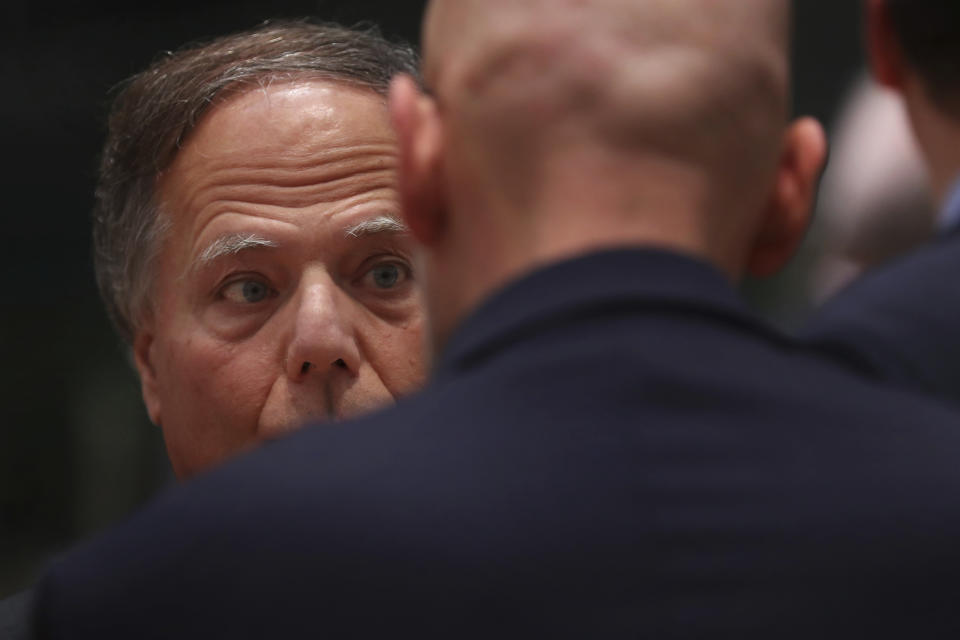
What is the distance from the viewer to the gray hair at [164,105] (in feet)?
9.68

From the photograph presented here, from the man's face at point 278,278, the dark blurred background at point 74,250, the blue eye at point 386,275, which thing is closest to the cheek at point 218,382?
the man's face at point 278,278

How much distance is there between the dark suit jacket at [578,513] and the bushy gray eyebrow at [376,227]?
150cm

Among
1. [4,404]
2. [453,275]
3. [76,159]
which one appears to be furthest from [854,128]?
[4,404]

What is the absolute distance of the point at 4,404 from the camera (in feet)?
29.1

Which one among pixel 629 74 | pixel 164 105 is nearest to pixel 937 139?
pixel 629 74

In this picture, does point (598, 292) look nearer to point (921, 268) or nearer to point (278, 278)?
point (921, 268)

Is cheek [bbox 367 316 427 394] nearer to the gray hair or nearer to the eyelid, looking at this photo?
the eyelid

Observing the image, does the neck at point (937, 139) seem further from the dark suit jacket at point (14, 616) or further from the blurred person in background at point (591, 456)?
the dark suit jacket at point (14, 616)

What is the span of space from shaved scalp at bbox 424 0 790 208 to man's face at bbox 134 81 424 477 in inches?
51.4

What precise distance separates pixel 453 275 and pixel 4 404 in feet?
26.0

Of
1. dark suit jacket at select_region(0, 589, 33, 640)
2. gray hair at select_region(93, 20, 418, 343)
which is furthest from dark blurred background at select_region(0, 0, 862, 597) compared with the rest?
dark suit jacket at select_region(0, 589, 33, 640)

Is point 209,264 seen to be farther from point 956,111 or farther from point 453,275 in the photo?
point 956,111

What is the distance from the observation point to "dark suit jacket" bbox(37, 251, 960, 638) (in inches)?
48.8

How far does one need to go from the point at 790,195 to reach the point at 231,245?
1.49 meters
